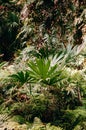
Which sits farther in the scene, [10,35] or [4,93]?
[10,35]

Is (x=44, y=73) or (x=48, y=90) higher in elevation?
(x=44, y=73)

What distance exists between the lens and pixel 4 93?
567cm

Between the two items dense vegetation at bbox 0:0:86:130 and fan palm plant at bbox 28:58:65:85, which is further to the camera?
fan palm plant at bbox 28:58:65:85

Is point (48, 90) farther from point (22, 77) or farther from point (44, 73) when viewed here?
point (22, 77)

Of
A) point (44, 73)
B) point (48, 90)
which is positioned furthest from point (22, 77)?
point (48, 90)

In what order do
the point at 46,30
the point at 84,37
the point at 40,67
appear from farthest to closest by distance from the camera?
the point at 46,30 → the point at 84,37 → the point at 40,67

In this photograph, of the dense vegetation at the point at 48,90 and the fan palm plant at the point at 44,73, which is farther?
the fan palm plant at the point at 44,73

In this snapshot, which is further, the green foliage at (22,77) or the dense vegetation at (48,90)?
the green foliage at (22,77)

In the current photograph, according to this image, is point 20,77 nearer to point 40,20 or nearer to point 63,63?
point 63,63

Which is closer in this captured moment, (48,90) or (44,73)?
(44,73)

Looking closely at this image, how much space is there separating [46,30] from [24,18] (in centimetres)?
104

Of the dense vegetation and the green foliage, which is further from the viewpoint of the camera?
the green foliage

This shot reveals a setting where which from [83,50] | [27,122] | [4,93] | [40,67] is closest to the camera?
[27,122]

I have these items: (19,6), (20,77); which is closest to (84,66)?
(20,77)
